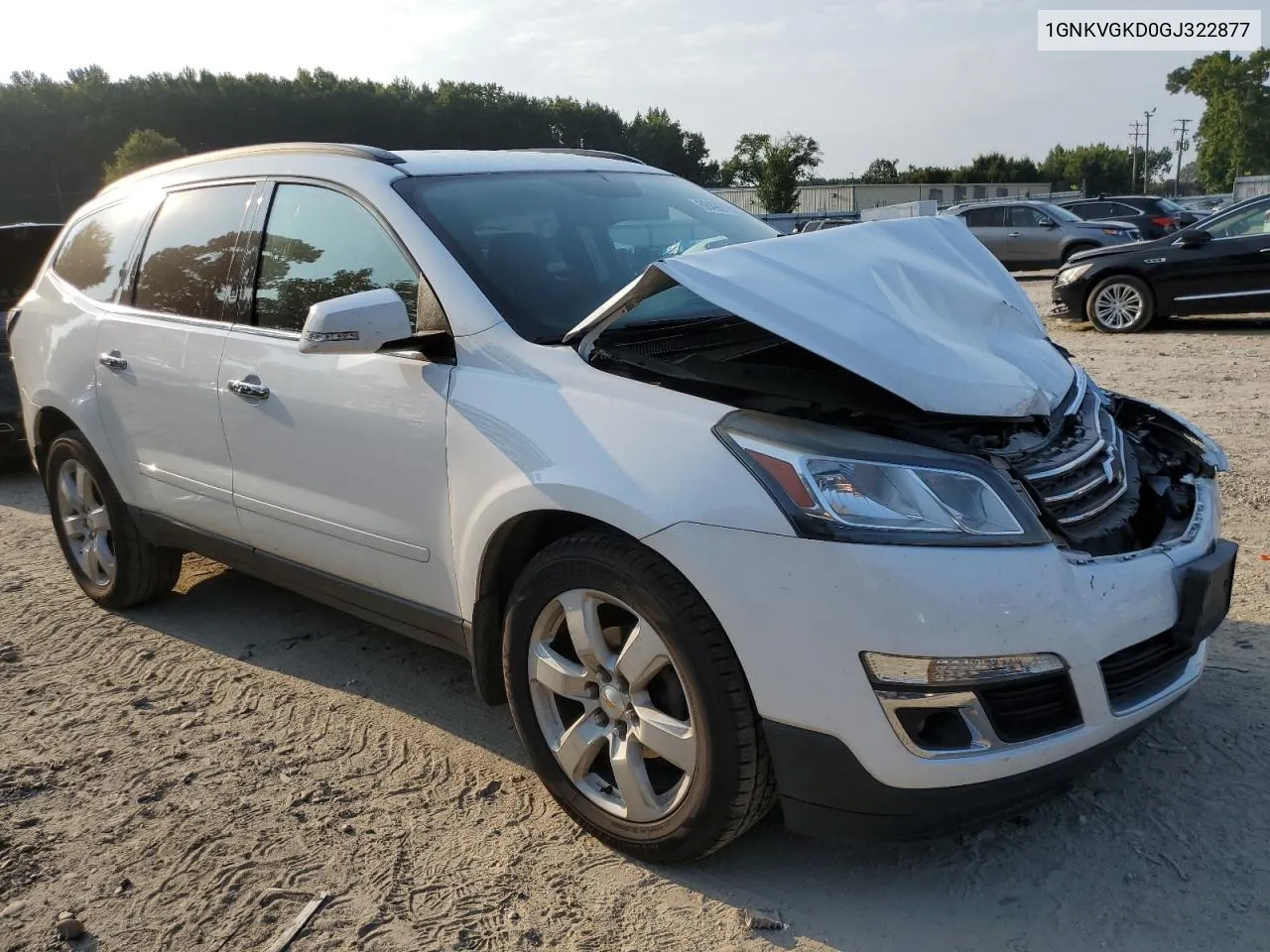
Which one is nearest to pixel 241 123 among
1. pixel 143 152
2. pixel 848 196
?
pixel 143 152

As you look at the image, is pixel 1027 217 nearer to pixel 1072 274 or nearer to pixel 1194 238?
pixel 1072 274

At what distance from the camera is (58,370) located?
4438 millimetres

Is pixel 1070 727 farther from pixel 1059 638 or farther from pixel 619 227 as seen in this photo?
pixel 619 227

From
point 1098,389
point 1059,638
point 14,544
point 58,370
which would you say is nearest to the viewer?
point 1059,638

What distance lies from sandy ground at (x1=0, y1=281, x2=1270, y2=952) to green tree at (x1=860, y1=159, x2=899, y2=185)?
9108cm

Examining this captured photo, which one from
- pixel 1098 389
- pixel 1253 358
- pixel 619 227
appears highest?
pixel 619 227

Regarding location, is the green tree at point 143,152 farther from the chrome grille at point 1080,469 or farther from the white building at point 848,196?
the chrome grille at point 1080,469

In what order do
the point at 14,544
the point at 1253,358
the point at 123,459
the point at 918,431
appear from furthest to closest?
1. the point at 1253,358
2. the point at 14,544
3. the point at 123,459
4. the point at 918,431

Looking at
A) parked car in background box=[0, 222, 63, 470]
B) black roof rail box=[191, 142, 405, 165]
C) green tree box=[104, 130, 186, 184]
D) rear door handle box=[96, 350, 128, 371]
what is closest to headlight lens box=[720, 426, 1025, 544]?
black roof rail box=[191, 142, 405, 165]

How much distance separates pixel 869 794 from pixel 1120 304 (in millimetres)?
10835

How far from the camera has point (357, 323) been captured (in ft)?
8.87

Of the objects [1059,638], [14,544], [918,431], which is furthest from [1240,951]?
[14,544]

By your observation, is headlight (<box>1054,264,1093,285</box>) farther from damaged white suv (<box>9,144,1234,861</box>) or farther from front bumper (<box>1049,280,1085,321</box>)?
damaged white suv (<box>9,144,1234,861</box>)

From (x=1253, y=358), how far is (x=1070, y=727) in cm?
840
